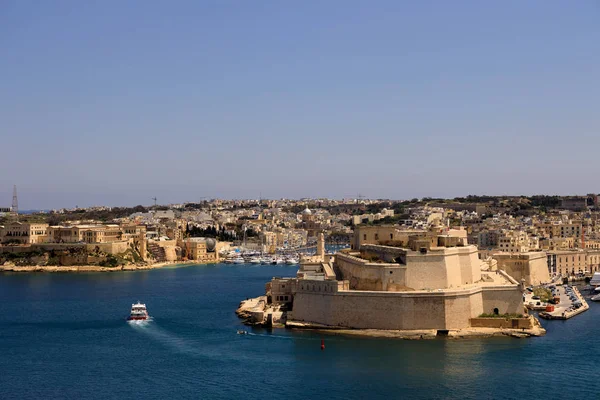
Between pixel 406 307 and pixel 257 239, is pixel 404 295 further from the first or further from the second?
pixel 257 239

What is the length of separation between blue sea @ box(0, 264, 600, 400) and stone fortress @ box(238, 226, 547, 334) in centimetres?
78

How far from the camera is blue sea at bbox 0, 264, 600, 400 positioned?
53.7 feet

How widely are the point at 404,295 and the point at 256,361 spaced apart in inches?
177

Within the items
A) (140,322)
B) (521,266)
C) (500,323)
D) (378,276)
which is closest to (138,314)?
(140,322)

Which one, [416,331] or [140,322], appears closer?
[416,331]

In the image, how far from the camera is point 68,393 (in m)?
16.3

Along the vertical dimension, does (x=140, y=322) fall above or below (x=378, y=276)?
below

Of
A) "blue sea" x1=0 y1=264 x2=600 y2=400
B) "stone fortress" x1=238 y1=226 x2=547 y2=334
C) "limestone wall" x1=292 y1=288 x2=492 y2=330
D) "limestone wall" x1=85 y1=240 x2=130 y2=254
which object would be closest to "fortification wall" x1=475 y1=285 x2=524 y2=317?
"stone fortress" x1=238 y1=226 x2=547 y2=334

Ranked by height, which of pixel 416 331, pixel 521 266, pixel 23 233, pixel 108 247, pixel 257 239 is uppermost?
pixel 23 233

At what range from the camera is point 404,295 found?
20953 mm

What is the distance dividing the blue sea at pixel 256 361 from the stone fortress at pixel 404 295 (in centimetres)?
78

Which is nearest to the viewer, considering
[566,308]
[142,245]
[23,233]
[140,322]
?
[140,322]

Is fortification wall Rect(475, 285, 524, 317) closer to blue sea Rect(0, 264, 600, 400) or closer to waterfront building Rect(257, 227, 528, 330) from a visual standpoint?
waterfront building Rect(257, 227, 528, 330)

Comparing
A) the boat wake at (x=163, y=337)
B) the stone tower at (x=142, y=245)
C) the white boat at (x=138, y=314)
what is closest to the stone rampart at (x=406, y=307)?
the boat wake at (x=163, y=337)
